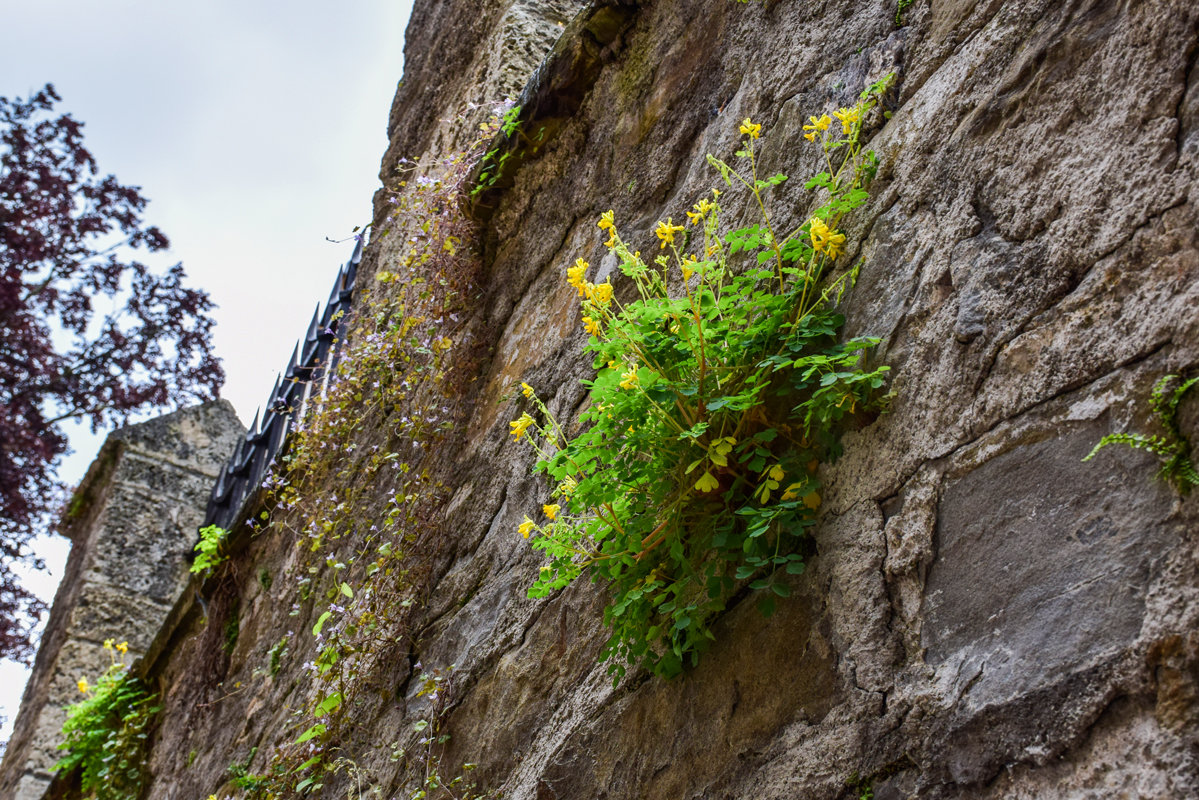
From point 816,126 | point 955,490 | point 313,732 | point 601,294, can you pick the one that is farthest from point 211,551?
point 955,490

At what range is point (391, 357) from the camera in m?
3.68

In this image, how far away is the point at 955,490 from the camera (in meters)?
1.28

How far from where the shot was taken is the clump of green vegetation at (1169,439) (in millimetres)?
1002

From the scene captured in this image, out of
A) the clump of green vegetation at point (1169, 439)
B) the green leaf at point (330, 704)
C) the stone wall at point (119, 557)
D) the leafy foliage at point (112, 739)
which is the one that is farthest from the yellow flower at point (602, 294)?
the stone wall at point (119, 557)

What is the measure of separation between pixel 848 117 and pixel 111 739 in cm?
494

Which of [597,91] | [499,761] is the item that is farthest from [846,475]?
[597,91]

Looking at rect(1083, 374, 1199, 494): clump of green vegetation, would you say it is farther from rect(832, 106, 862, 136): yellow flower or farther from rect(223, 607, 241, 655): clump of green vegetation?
rect(223, 607, 241, 655): clump of green vegetation

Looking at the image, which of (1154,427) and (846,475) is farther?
(846,475)

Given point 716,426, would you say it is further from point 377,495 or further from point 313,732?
point 377,495

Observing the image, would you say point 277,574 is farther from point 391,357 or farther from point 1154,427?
point 1154,427

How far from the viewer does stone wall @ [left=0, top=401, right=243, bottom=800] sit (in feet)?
19.9

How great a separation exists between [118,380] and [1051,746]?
10.9 m

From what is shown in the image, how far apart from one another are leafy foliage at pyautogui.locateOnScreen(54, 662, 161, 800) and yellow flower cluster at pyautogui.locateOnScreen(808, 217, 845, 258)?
449 centimetres

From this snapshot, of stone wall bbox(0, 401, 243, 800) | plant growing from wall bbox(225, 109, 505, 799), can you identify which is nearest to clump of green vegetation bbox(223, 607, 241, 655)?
plant growing from wall bbox(225, 109, 505, 799)
